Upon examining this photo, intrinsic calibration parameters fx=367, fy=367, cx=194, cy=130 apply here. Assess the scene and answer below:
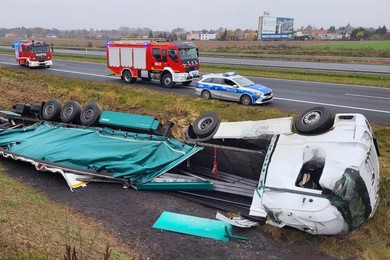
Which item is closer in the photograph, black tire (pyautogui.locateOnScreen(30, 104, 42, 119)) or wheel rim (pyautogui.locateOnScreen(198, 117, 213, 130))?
wheel rim (pyautogui.locateOnScreen(198, 117, 213, 130))

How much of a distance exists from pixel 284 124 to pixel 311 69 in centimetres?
2254

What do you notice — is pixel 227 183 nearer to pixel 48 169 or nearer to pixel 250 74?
pixel 48 169

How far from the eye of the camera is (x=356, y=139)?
652 centimetres

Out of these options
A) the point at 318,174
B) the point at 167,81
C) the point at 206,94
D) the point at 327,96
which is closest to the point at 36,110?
the point at 206,94

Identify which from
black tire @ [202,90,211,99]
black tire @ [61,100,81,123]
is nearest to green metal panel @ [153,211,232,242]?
black tire @ [61,100,81,123]

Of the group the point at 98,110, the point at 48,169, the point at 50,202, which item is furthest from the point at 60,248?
the point at 98,110

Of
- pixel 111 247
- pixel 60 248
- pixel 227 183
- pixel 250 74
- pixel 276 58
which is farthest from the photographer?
pixel 276 58

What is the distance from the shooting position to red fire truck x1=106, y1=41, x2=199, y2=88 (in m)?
22.4

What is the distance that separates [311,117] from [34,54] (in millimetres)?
30374

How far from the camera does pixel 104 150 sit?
916 cm

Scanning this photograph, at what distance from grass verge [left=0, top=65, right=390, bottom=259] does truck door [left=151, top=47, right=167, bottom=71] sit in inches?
109

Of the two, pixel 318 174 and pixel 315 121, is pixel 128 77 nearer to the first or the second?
pixel 315 121

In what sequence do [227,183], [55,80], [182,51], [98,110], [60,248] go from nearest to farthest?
[60,248] < [227,183] < [98,110] < [182,51] < [55,80]

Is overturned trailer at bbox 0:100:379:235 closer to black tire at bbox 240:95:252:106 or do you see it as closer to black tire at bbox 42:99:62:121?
black tire at bbox 42:99:62:121
